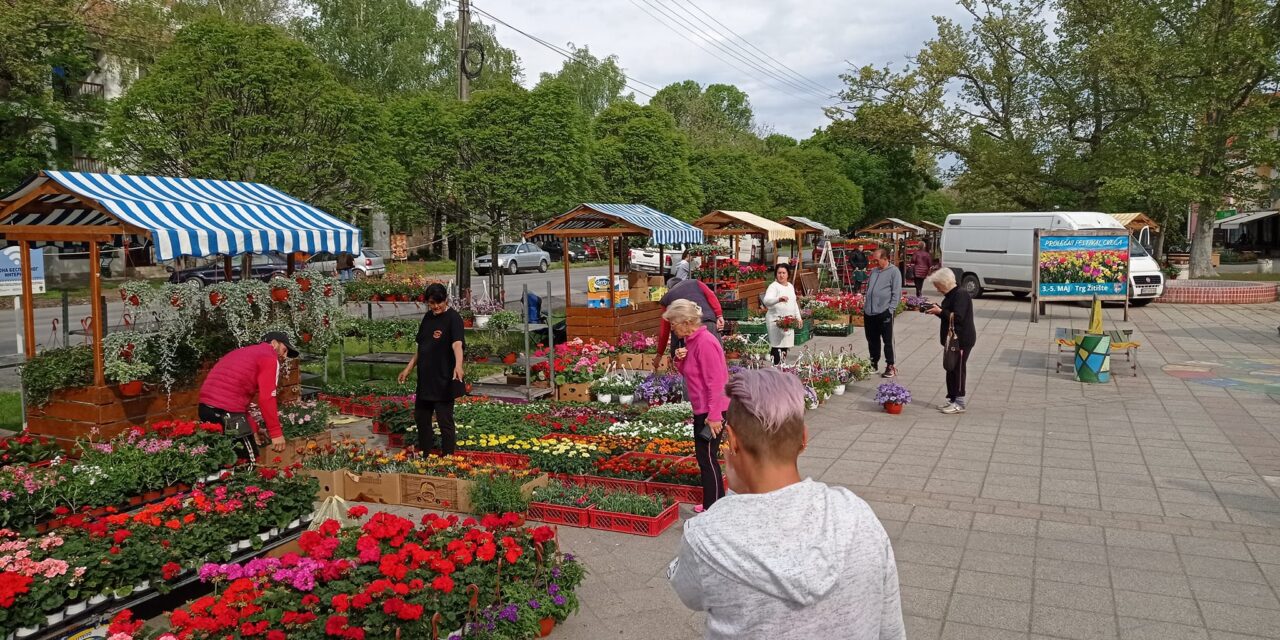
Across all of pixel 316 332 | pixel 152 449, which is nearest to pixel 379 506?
pixel 152 449

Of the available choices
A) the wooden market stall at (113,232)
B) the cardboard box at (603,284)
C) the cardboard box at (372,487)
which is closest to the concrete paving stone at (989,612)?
the cardboard box at (372,487)

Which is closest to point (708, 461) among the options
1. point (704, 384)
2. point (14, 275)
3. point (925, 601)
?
point (704, 384)

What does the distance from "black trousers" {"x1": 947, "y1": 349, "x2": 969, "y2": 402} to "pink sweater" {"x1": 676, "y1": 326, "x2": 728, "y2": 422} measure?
520 centimetres

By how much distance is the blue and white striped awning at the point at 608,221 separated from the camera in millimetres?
14117

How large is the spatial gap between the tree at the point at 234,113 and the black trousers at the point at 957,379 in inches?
497

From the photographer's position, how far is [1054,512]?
6.54 metres

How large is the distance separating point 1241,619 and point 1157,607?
1.27ft

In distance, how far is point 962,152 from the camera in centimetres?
3697

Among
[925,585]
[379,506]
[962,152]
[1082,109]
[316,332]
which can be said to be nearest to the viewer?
[925,585]

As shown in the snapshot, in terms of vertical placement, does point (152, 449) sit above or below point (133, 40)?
below

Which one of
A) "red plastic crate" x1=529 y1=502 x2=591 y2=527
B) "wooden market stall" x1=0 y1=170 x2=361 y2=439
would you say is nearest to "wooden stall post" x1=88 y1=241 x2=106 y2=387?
"wooden market stall" x1=0 y1=170 x2=361 y2=439

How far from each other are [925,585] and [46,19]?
28218 millimetres

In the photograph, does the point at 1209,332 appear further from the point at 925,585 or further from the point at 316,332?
the point at 316,332

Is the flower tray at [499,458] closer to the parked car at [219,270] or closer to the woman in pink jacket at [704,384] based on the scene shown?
the woman in pink jacket at [704,384]
